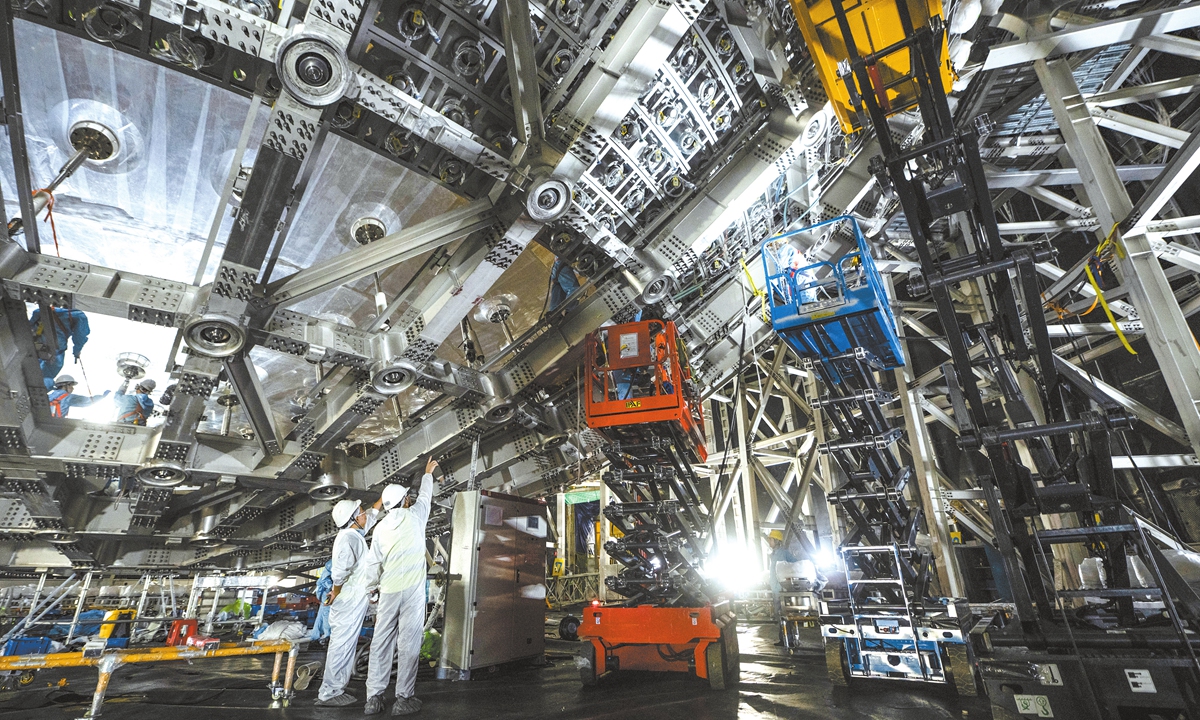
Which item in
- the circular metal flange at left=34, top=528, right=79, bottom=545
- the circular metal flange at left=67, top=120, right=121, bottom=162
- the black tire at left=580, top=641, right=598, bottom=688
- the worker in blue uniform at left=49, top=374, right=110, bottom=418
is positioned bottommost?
the black tire at left=580, top=641, right=598, bottom=688

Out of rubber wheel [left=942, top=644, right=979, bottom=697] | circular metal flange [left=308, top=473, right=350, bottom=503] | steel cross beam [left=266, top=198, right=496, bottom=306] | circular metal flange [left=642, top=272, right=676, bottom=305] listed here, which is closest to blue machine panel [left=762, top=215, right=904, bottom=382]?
circular metal flange [left=642, top=272, right=676, bottom=305]

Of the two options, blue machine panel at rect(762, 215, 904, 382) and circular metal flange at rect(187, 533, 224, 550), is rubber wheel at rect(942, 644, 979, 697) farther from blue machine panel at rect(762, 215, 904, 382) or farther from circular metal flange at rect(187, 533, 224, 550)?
circular metal flange at rect(187, 533, 224, 550)

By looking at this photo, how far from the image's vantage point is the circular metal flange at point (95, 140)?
5.31 m

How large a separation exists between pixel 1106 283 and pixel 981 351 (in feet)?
13.2

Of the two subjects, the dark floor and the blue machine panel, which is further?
the blue machine panel

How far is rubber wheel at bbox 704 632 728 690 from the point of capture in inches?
208

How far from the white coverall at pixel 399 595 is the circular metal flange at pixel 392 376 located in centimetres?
139

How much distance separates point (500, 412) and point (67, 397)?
7.57 metres

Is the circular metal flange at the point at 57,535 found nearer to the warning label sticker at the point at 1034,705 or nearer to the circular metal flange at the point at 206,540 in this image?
the circular metal flange at the point at 206,540

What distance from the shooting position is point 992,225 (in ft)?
12.2

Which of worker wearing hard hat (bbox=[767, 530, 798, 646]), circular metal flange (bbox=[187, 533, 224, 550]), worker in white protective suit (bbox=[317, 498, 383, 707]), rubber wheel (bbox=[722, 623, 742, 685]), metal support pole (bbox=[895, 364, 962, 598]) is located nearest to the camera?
worker in white protective suit (bbox=[317, 498, 383, 707])

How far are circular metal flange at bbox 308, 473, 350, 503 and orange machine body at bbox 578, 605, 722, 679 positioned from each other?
16.0 feet

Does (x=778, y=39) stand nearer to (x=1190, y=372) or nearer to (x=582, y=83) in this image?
(x=582, y=83)

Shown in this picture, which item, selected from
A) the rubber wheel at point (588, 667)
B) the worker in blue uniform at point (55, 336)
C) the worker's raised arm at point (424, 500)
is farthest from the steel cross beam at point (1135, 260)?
the worker in blue uniform at point (55, 336)
